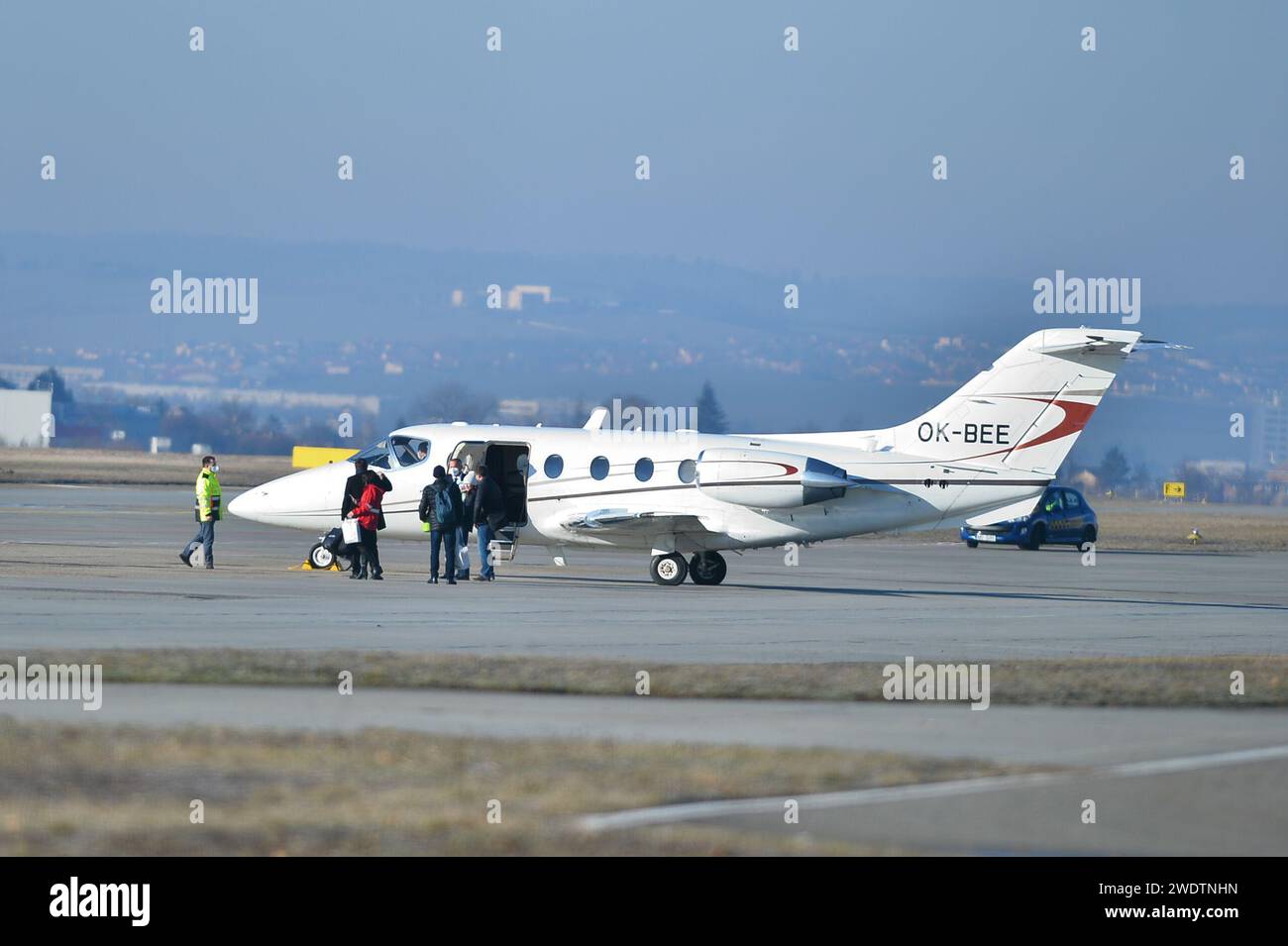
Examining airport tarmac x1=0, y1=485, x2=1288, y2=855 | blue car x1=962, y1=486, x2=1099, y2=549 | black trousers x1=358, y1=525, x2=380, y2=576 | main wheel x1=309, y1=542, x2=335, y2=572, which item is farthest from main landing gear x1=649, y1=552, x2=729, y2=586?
blue car x1=962, y1=486, x2=1099, y2=549

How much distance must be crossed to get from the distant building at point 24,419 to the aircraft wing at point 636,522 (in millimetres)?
160564

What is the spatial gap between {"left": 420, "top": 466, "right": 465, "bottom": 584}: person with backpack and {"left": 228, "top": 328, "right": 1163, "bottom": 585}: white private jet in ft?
7.24

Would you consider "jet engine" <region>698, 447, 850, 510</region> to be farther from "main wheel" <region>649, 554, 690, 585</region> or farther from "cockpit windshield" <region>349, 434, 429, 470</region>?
"cockpit windshield" <region>349, 434, 429, 470</region>

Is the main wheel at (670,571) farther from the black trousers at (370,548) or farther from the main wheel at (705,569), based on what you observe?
the black trousers at (370,548)

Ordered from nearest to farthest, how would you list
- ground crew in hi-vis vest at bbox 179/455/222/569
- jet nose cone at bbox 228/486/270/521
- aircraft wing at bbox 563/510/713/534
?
ground crew in hi-vis vest at bbox 179/455/222/569, aircraft wing at bbox 563/510/713/534, jet nose cone at bbox 228/486/270/521

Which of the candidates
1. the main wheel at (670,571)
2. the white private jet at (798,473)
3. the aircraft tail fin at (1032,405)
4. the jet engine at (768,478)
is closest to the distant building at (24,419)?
the white private jet at (798,473)

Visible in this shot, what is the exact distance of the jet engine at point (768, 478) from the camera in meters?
31.8

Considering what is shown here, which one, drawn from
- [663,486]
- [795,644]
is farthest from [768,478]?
[795,644]

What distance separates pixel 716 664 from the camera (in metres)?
17.9

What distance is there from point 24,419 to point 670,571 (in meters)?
166

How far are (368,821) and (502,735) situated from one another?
3201mm

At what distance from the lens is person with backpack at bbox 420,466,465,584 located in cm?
3059

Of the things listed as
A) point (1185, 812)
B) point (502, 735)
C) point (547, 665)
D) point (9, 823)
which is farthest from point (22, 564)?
point (1185, 812)
